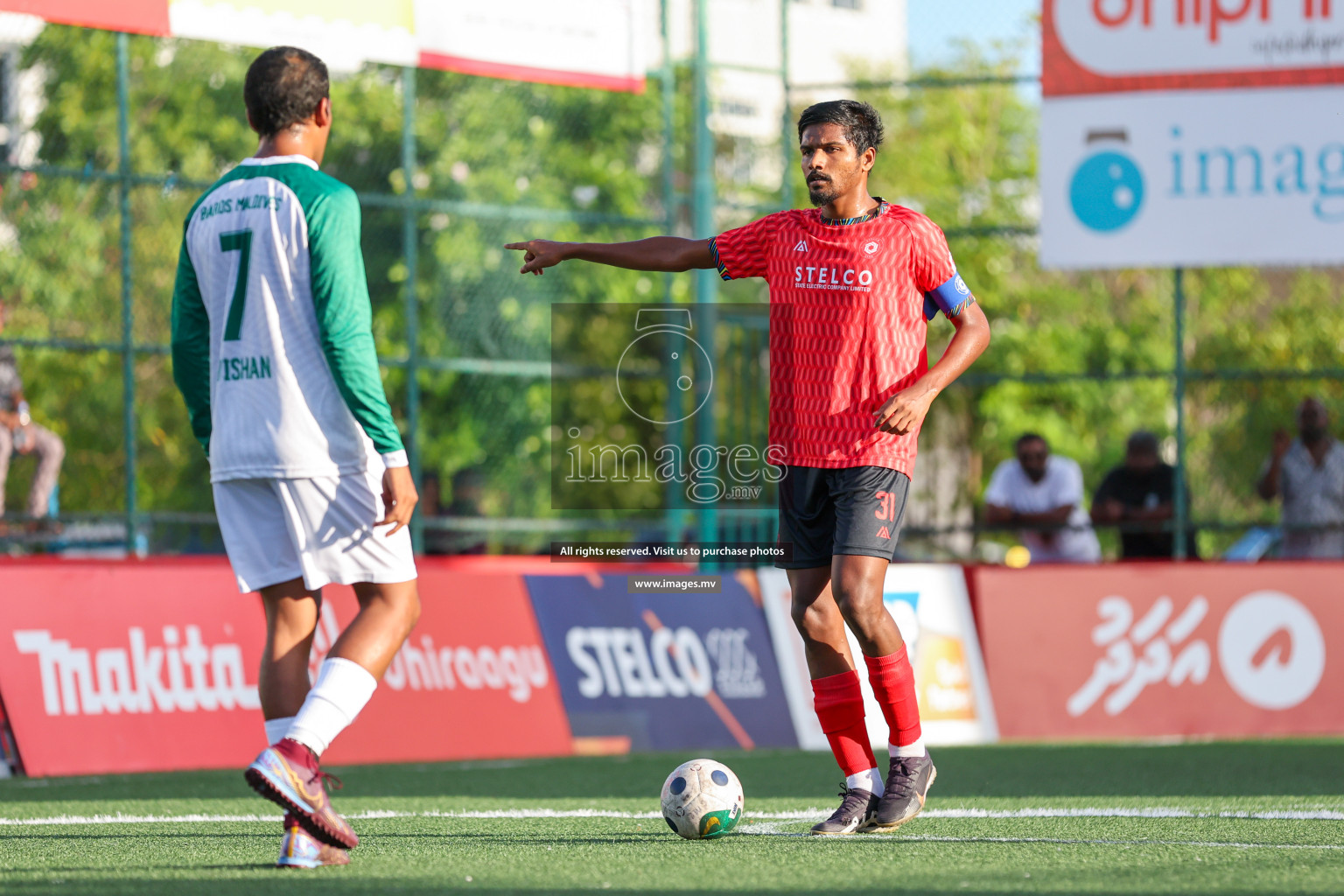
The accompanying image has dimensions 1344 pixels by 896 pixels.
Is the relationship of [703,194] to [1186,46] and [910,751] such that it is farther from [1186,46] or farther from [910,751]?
[910,751]

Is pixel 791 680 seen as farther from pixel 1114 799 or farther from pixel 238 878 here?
pixel 238 878

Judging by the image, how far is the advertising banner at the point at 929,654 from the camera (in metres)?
10.1

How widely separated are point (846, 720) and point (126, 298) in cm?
600

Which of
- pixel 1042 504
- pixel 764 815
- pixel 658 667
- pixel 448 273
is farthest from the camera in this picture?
pixel 448 273

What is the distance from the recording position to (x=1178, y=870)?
15.0 ft

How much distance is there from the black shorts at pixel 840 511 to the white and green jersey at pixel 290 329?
1489 millimetres

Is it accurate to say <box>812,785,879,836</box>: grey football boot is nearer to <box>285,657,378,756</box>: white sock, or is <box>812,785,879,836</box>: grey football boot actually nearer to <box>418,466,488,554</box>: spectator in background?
<box>285,657,378,756</box>: white sock

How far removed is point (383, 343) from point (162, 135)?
5.99 m

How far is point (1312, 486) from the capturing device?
11461mm

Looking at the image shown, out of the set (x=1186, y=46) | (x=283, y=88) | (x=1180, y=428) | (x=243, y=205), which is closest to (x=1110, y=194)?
(x=1186, y=46)

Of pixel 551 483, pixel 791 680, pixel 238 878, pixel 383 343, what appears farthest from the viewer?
pixel 551 483

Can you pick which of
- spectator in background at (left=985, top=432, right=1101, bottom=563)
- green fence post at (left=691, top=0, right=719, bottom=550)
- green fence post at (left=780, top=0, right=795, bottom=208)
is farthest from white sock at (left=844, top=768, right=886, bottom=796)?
green fence post at (left=780, top=0, right=795, bottom=208)

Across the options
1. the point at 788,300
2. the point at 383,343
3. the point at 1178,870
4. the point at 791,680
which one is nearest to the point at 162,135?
the point at 383,343

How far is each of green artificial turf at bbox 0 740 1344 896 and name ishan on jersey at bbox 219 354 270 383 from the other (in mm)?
1328
